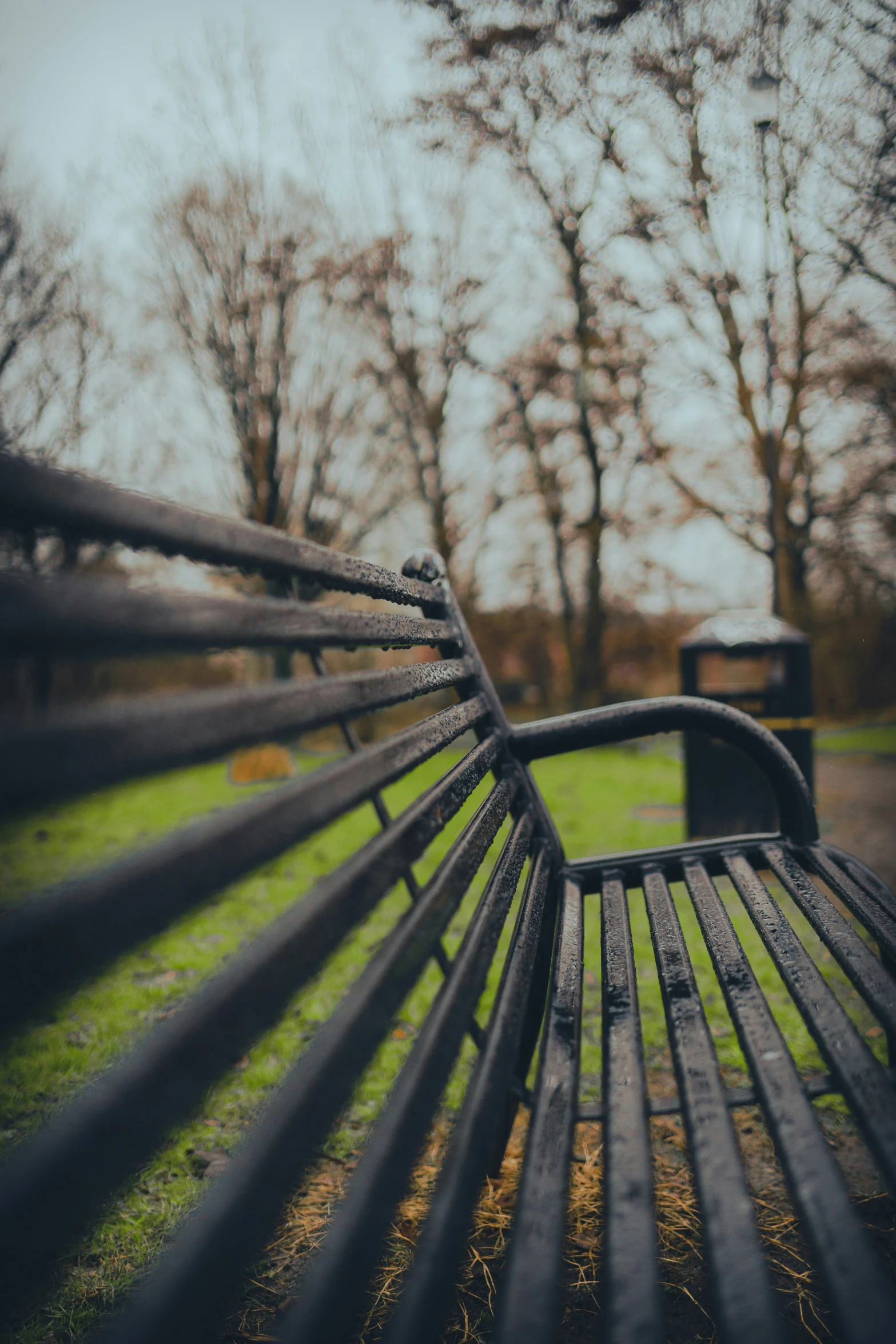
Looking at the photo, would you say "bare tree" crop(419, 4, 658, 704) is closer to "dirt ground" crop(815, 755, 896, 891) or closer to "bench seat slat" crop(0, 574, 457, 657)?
"dirt ground" crop(815, 755, 896, 891)

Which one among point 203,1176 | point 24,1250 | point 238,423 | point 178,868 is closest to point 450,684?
point 178,868

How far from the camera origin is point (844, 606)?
13156 millimetres

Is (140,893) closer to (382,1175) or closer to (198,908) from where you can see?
(198,908)

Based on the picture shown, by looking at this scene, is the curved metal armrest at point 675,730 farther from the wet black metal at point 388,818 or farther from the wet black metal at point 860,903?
the wet black metal at point 388,818

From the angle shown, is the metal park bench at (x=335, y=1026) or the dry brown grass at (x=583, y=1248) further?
the dry brown grass at (x=583, y=1248)

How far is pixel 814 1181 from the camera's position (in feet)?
1.88

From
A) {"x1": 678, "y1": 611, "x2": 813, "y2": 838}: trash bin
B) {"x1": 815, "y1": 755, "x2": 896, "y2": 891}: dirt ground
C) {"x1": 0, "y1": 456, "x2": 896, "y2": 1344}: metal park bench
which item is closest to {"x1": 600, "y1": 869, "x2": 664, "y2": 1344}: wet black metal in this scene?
{"x1": 0, "y1": 456, "x2": 896, "y2": 1344}: metal park bench

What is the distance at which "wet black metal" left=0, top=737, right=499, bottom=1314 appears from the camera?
1.07 ft

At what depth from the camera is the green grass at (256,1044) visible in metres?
1.31

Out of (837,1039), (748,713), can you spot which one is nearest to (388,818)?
(837,1039)

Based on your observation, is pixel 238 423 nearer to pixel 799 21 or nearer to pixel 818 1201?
pixel 799 21

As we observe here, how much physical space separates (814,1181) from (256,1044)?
1.54 feet

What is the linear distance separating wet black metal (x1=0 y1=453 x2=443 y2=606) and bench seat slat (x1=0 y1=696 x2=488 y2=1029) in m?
0.19

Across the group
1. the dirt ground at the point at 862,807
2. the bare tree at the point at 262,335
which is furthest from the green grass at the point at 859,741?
the bare tree at the point at 262,335
